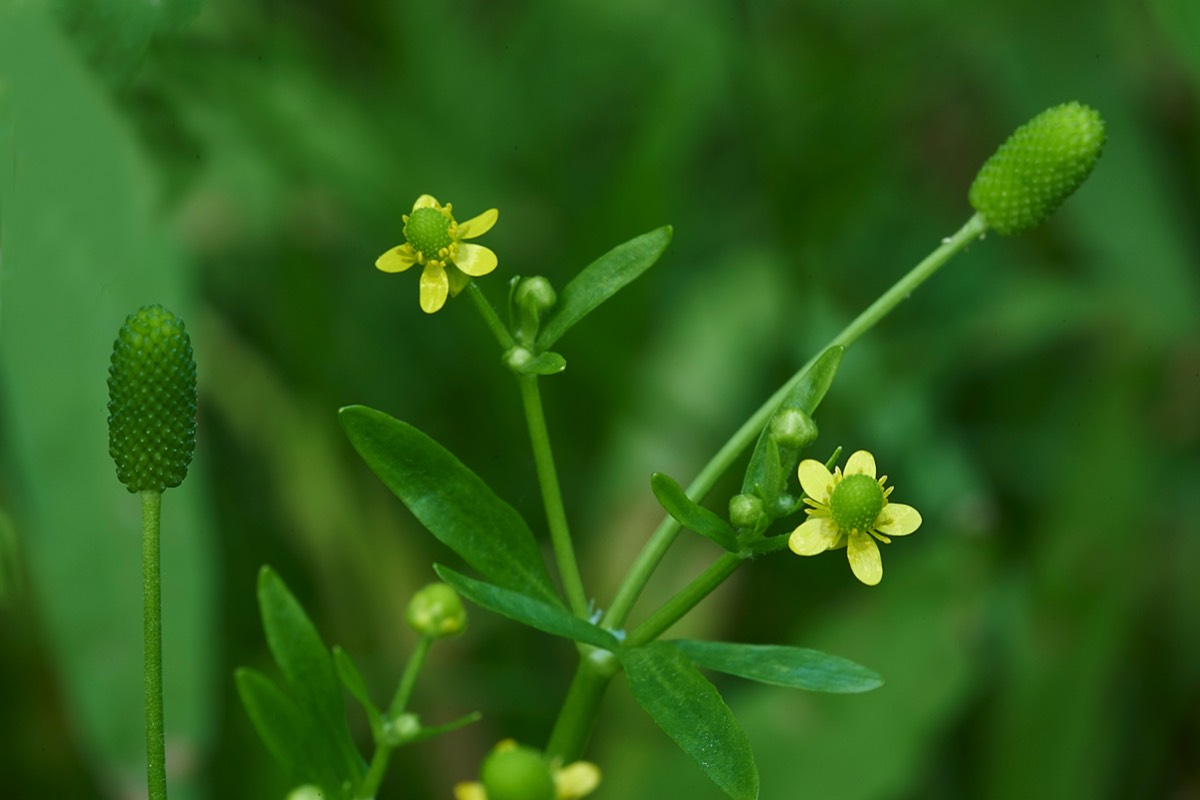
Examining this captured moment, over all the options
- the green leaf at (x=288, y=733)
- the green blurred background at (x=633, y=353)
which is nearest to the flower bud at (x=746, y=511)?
the green leaf at (x=288, y=733)

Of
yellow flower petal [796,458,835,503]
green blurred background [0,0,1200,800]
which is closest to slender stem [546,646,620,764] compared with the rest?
yellow flower petal [796,458,835,503]

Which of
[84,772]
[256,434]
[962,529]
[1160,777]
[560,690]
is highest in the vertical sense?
[256,434]

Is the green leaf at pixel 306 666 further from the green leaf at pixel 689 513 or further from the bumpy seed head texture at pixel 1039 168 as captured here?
the bumpy seed head texture at pixel 1039 168

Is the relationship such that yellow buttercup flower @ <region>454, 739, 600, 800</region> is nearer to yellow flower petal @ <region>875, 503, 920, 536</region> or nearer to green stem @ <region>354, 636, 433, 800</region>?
green stem @ <region>354, 636, 433, 800</region>

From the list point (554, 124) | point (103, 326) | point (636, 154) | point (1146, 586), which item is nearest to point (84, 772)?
point (103, 326)

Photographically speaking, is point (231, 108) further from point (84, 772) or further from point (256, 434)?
point (84, 772)

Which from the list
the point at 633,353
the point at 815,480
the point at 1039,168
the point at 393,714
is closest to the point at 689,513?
the point at 815,480
